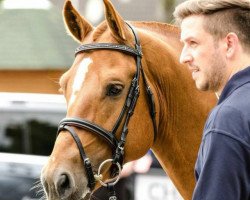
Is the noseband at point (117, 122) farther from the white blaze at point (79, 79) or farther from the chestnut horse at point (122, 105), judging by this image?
the white blaze at point (79, 79)

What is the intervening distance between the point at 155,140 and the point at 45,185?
82 cm

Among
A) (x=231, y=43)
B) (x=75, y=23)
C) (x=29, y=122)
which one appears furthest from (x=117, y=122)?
(x=29, y=122)

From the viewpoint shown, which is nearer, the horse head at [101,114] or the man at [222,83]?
the man at [222,83]

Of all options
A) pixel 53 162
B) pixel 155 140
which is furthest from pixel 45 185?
pixel 155 140

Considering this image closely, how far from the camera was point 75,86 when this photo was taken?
11.2ft

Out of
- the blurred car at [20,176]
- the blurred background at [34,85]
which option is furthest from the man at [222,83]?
the blurred car at [20,176]

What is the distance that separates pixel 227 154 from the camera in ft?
7.29

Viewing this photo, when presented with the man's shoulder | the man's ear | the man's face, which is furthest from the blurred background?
the man's shoulder

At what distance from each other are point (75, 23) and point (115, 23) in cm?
36

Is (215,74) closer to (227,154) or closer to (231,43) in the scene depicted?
(231,43)

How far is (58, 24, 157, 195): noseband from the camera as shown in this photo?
11.0 ft

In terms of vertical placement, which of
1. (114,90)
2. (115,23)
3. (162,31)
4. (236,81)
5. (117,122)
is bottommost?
(117,122)

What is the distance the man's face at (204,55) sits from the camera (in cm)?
257

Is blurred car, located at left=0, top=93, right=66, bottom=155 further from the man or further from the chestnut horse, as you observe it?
the man
